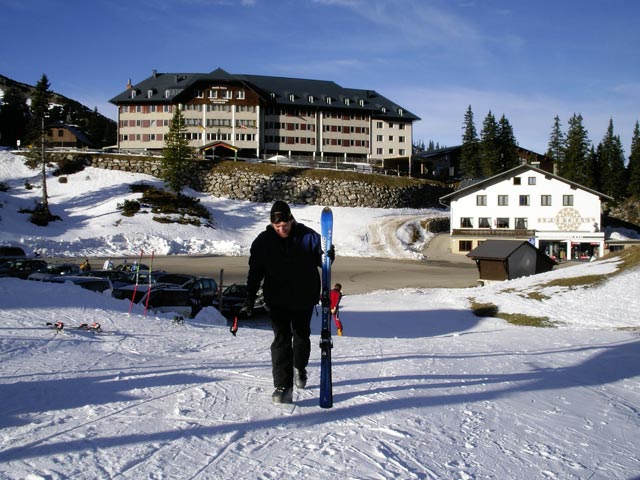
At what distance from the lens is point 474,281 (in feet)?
117

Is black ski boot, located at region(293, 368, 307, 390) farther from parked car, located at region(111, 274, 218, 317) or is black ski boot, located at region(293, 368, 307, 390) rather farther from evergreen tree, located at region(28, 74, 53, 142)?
evergreen tree, located at region(28, 74, 53, 142)

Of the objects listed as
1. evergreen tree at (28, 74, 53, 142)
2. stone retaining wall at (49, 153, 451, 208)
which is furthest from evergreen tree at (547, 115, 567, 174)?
evergreen tree at (28, 74, 53, 142)

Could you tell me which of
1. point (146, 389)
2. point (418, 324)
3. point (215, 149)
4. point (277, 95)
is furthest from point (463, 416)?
point (277, 95)

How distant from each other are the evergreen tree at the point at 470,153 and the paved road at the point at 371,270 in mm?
48956

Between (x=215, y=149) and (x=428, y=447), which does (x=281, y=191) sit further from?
(x=428, y=447)

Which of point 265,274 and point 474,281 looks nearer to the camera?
point 265,274

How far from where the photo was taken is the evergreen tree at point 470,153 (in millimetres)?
99625

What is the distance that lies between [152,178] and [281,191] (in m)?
17.1

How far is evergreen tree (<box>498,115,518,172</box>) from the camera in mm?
98500

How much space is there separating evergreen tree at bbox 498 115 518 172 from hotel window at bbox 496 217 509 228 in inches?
1532

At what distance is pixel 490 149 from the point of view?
3799 inches

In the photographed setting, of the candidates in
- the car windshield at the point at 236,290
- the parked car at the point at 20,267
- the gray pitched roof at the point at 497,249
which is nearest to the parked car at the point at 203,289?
the car windshield at the point at 236,290

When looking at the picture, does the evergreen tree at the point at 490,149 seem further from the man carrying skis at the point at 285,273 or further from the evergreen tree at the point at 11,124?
the man carrying skis at the point at 285,273

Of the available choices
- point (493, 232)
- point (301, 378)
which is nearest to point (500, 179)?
point (493, 232)
